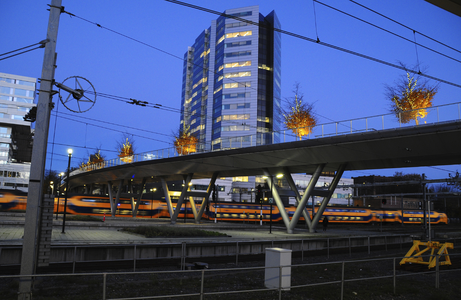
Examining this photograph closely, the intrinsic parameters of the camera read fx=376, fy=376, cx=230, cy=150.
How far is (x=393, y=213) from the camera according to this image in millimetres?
63594

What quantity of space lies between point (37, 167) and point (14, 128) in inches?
3955

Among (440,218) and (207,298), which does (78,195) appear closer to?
(207,298)

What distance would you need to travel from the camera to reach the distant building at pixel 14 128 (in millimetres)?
88812

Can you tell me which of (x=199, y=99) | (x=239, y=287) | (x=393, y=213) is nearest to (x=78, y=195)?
(x=239, y=287)

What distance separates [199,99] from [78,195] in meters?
73.7

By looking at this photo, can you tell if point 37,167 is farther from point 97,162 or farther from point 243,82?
point 243,82

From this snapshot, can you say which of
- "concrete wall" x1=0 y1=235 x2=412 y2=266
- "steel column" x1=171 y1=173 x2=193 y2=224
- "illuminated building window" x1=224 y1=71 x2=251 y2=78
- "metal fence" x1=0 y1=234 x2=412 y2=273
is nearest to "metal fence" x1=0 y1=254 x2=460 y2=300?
"metal fence" x1=0 y1=234 x2=412 y2=273

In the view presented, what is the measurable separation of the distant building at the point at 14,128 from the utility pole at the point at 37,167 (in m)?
88.1

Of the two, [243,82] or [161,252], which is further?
[243,82]

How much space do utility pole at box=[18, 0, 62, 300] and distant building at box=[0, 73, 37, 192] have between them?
88.1 m

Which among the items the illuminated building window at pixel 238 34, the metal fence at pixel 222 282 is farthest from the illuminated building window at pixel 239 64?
the metal fence at pixel 222 282

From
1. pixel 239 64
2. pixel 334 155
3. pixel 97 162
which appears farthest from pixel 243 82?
pixel 334 155

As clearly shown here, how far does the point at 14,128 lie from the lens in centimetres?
9550

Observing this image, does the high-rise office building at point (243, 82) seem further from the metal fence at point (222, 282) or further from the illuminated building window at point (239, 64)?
the metal fence at point (222, 282)
